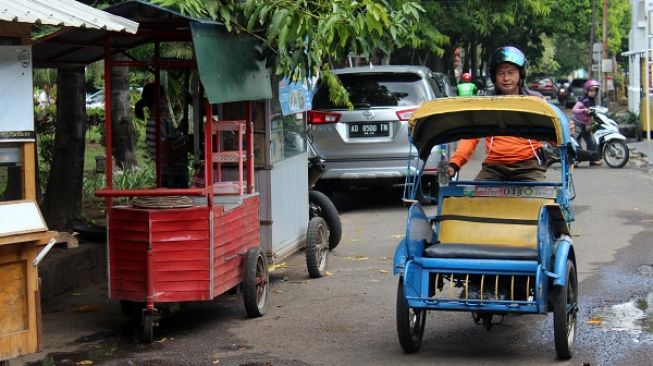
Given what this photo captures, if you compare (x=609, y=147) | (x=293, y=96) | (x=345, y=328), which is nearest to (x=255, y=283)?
(x=345, y=328)

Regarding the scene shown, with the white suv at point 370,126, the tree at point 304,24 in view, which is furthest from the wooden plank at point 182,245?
the white suv at point 370,126

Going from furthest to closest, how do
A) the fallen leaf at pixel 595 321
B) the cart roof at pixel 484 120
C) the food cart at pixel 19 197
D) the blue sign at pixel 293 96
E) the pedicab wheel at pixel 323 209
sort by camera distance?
1. the pedicab wheel at pixel 323 209
2. the blue sign at pixel 293 96
3. the fallen leaf at pixel 595 321
4. the cart roof at pixel 484 120
5. the food cart at pixel 19 197

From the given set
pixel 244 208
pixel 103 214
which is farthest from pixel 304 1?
pixel 103 214

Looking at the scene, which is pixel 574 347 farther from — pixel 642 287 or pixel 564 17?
pixel 564 17

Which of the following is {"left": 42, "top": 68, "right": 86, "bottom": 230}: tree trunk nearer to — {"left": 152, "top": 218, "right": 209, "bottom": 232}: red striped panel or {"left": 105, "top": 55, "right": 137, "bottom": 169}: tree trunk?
{"left": 152, "top": 218, "right": 209, "bottom": 232}: red striped panel

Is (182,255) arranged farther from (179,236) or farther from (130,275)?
(130,275)

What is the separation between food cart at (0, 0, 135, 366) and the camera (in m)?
5.64

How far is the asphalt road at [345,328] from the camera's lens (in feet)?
22.0

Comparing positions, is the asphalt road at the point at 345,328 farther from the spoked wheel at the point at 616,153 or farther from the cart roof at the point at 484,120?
the spoked wheel at the point at 616,153

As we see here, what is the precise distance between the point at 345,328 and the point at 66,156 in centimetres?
429

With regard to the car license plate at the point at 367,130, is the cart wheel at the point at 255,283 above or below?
below

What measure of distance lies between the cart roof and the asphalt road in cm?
130

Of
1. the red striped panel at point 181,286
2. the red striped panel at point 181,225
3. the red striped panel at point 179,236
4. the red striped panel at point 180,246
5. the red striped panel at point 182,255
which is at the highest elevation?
the red striped panel at point 181,225

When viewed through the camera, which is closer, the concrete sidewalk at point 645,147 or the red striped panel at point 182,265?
the red striped panel at point 182,265
